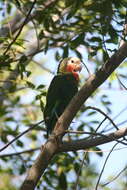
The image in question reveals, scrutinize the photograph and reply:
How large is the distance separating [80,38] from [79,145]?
1.19 meters

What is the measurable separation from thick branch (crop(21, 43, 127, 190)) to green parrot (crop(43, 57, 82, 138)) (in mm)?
954

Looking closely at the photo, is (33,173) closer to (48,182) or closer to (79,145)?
(79,145)

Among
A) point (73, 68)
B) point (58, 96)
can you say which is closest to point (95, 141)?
point (58, 96)

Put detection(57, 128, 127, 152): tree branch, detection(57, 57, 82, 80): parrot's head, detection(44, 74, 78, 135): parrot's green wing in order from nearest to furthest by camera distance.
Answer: detection(57, 128, 127, 152): tree branch, detection(44, 74, 78, 135): parrot's green wing, detection(57, 57, 82, 80): parrot's head

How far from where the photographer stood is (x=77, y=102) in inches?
117

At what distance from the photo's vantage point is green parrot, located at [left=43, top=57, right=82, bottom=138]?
13.6 ft

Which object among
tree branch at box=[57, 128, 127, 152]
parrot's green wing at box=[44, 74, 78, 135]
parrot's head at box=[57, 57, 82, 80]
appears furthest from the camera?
parrot's head at box=[57, 57, 82, 80]

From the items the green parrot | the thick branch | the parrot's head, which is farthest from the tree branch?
the parrot's head

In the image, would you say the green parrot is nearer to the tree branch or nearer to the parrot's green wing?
the parrot's green wing

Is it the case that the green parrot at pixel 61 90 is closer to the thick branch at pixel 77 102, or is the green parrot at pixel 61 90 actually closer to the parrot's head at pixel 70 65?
the parrot's head at pixel 70 65

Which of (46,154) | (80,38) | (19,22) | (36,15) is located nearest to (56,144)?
(46,154)

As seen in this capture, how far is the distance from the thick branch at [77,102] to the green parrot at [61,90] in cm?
95

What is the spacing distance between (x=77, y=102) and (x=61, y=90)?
1.52 metres

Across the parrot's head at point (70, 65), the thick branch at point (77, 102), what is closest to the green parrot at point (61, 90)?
the parrot's head at point (70, 65)
